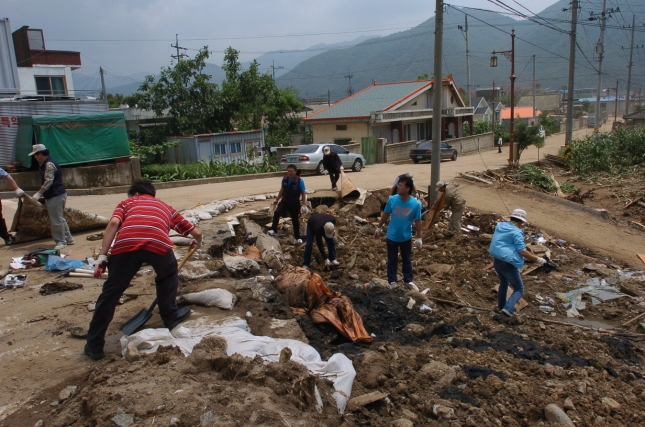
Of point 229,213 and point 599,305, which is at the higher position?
point 229,213

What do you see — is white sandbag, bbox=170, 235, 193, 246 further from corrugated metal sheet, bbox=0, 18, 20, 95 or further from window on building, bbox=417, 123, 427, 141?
window on building, bbox=417, 123, 427, 141

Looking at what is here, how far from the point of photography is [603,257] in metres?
10.7

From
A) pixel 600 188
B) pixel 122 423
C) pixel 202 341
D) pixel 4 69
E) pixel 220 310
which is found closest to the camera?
pixel 122 423

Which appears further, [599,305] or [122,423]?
[599,305]

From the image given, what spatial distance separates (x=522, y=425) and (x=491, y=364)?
89 centimetres

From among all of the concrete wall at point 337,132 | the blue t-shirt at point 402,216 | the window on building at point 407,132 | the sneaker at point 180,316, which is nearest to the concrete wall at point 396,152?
the concrete wall at point 337,132

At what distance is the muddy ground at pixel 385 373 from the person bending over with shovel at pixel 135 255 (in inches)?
11.8

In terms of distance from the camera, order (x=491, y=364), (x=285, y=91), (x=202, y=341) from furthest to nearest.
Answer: (x=285, y=91) → (x=491, y=364) → (x=202, y=341)

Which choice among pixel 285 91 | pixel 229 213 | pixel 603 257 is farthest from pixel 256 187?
pixel 285 91

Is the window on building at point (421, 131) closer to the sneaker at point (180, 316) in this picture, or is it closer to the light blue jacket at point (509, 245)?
the light blue jacket at point (509, 245)

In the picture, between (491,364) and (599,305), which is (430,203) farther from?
(491,364)

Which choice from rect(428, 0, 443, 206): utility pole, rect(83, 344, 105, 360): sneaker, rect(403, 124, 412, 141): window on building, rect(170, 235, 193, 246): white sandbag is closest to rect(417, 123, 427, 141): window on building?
rect(403, 124, 412, 141): window on building

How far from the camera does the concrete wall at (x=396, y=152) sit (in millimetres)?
28734

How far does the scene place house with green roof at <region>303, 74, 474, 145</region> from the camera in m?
32.3
